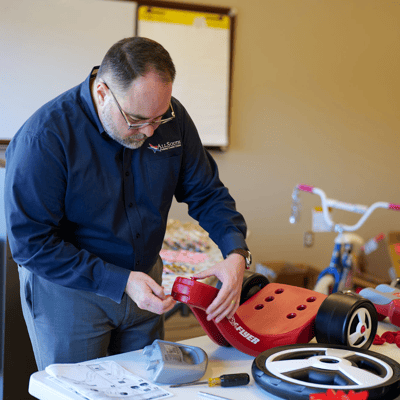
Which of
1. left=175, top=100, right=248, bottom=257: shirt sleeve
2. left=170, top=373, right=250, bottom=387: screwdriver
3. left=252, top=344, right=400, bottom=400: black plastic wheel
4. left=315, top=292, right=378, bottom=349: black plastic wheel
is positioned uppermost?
left=175, top=100, right=248, bottom=257: shirt sleeve

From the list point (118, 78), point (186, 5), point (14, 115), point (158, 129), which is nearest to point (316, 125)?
point (186, 5)

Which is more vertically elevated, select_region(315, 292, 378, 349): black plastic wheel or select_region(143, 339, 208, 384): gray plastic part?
select_region(315, 292, 378, 349): black plastic wheel

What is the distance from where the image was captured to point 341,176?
159 inches

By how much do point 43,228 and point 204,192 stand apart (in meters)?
0.54

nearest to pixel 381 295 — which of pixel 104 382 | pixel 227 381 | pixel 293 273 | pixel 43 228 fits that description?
pixel 227 381

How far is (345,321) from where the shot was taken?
46.3 inches

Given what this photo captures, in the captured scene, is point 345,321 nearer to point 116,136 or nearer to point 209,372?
point 209,372

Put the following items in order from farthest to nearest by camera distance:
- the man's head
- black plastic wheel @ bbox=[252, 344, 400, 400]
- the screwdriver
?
1. the man's head
2. the screwdriver
3. black plastic wheel @ bbox=[252, 344, 400, 400]

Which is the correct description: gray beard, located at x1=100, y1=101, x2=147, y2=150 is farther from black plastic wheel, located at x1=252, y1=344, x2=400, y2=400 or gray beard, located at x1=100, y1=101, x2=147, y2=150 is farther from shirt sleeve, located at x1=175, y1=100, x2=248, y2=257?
black plastic wheel, located at x1=252, y1=344, x2=400, y2=400

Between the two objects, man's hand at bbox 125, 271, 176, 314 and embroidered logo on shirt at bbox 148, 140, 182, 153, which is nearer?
man's hand at bbox 125, 271, 176, 314

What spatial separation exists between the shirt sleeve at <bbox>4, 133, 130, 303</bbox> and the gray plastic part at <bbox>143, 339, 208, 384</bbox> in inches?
7.1

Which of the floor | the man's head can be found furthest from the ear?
the floor

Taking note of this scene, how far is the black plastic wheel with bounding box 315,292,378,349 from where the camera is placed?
1.18 m

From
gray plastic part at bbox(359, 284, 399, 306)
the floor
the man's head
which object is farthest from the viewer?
the floor
